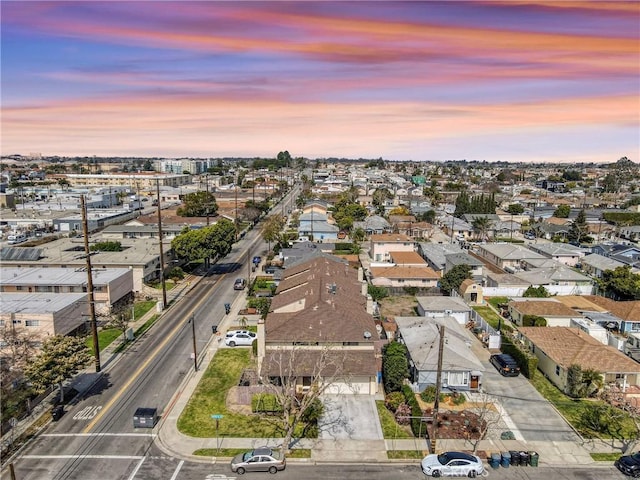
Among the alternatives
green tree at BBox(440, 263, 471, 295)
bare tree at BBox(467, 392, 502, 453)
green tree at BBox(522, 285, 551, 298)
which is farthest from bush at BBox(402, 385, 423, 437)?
green tree at BBox(522, 285, 551, 298)

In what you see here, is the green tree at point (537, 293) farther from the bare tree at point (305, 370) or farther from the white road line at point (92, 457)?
the white road line at point (92, 457)

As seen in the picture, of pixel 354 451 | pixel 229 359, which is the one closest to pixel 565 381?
pixel 354 451

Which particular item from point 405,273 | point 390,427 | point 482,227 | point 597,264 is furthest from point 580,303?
point 482,227

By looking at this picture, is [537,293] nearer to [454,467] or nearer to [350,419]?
[350,419]

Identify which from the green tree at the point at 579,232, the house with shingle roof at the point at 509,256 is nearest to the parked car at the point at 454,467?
the house with shingle roof at the point at 509,256

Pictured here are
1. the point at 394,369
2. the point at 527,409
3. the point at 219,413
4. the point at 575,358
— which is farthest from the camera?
the point at 575,358

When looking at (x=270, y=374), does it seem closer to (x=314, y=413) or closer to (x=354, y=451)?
(x=314, y=413)

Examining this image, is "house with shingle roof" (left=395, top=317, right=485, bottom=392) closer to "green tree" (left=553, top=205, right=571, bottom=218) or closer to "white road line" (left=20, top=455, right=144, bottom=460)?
"white road line" (left=20, top=455, right=144, bottom=460)
